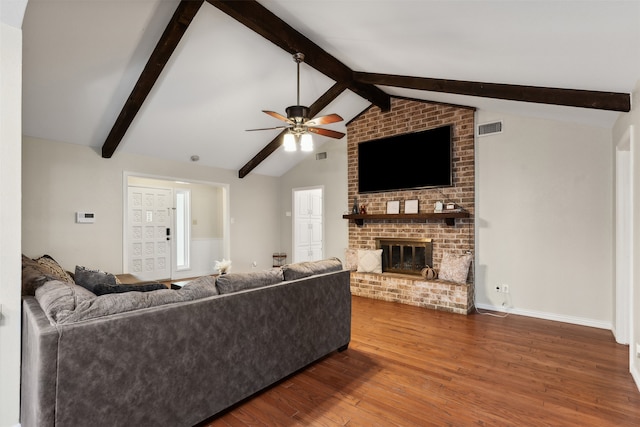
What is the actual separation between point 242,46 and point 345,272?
2.78m

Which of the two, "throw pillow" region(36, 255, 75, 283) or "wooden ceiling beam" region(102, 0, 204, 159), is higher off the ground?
"wooden ceiling beam" region(102, 0, 204, 159)

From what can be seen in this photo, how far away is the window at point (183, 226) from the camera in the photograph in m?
7.19

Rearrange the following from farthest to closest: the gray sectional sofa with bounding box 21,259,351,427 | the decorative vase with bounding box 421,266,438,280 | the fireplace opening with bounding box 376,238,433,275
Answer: the fireplace opening with bounding box 376,238,433,275 → the decorative vase with bounding box 421,266,438,280 → the gray sectional sofa with bounding box 21,259,351,427

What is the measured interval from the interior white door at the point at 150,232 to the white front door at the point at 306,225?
8.84ft

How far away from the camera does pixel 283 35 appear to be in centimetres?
342

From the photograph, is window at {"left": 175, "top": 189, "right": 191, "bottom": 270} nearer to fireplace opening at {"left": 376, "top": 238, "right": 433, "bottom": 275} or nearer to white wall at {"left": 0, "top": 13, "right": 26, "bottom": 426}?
fireplace opening at {"left": 376, "top": 238, "right": 433, "bottom": 275}

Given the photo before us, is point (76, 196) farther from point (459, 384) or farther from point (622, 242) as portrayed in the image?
point (622, 242)

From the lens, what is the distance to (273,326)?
7.74ft

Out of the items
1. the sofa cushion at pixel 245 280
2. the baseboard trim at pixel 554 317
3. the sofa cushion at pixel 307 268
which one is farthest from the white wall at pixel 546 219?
the sofa cushion at pixel 245 280

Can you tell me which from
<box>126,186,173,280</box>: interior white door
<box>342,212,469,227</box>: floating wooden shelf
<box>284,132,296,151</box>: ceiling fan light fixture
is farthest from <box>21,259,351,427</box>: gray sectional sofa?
<box>126,186,173,280</box>: interior white door

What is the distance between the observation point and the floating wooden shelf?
466cm

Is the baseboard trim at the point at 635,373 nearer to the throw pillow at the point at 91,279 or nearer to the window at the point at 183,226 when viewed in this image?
the throw pillow at the point at 91,279

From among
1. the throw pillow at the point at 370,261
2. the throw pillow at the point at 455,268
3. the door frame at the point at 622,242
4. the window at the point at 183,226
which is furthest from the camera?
the window at the point at 183,226

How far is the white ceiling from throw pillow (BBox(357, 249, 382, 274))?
264cm
